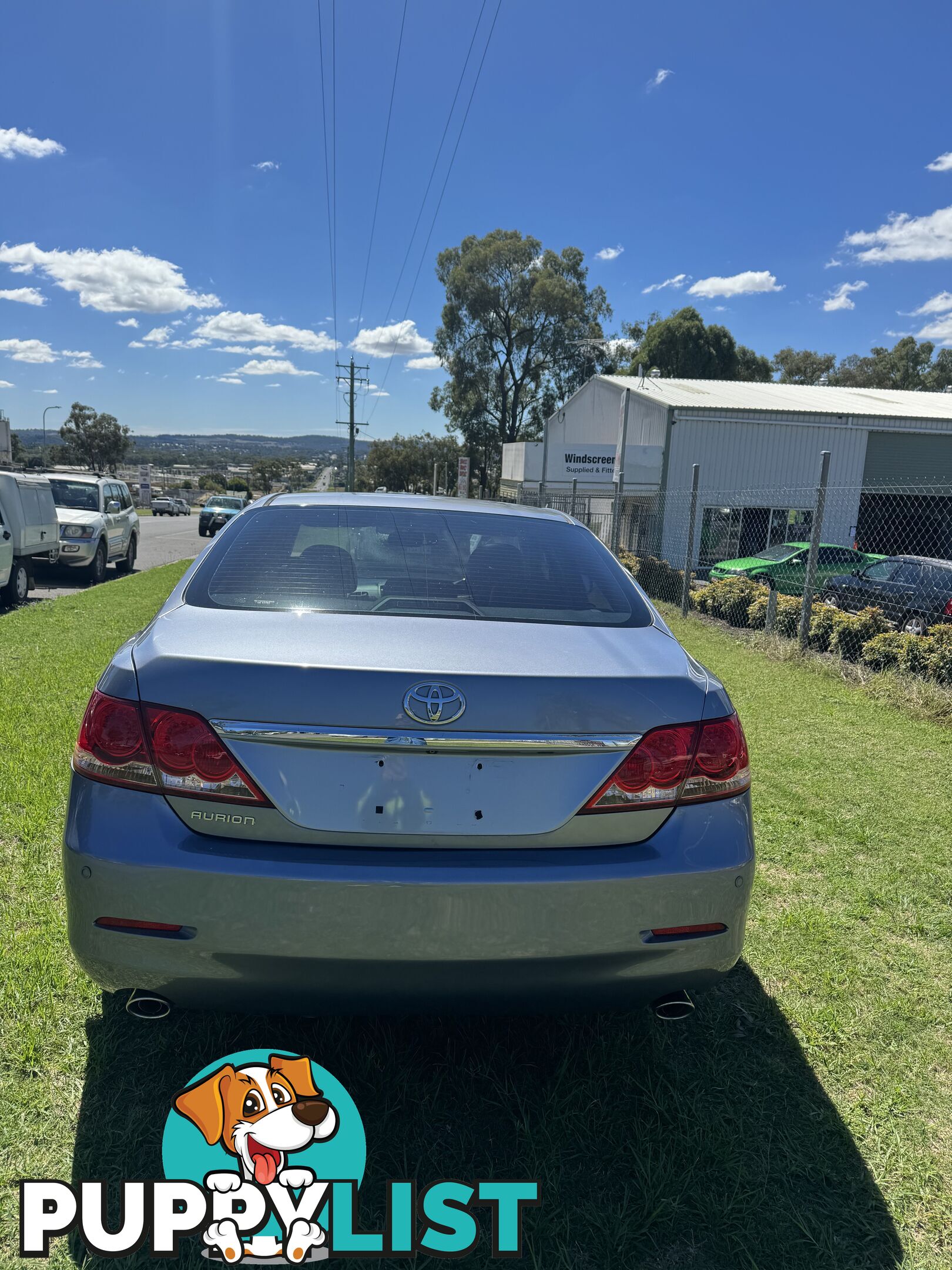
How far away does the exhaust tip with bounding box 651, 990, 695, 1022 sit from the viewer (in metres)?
2.20

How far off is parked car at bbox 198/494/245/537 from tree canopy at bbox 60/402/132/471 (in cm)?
6374

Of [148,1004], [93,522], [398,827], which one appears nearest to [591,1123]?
[398,827]

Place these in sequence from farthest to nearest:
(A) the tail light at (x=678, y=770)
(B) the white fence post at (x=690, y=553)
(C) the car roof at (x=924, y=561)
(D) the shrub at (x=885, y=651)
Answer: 1. (C) the car roof at (x=924, y=561)
2. (B) the white fence post at (x=690, y=553)
3. (D) the shrub at (x=885, y=651)
4. (A) the tail light at (x=678, y=770)

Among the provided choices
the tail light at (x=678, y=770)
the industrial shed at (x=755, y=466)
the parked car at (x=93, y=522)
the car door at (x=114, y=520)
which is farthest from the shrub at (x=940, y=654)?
the industrial shed at (x=755, y=466)

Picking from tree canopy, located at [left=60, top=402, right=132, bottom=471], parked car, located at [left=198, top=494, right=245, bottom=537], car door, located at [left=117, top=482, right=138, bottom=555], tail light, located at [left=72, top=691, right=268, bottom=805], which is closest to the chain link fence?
tail light, located at [left=72, top=691, right=268, bottom=805]

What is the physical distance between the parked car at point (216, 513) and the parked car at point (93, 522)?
10096 mm

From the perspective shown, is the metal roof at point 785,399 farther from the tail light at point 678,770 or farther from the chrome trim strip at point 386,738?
the chrome trim strip at point 386,738

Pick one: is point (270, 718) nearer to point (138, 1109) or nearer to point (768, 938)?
point (138, 1109)

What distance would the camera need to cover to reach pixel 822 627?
1048 centimetres

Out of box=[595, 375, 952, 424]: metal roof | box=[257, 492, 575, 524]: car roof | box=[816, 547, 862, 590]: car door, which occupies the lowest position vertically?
box=[816, 547, 862, 590]: car door

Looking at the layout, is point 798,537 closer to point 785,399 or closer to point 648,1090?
point 785,399

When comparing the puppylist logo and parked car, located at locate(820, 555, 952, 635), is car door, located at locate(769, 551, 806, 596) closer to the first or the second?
parked car, located at locate(820, 555, 952, 635)

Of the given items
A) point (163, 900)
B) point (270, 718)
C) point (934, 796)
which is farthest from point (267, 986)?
point (934, 796)

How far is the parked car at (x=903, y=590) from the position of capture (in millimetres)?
12266
